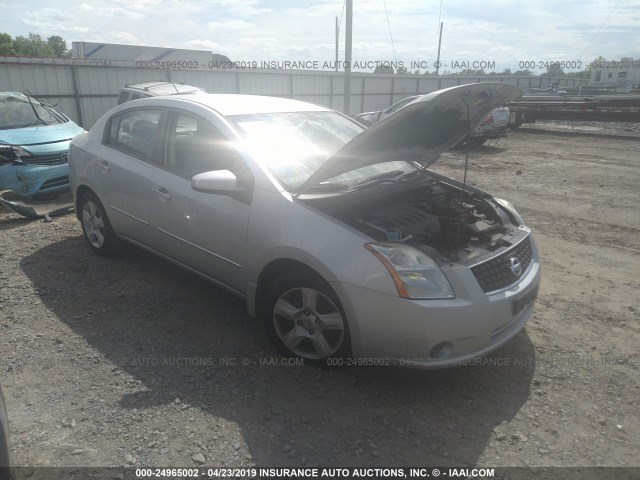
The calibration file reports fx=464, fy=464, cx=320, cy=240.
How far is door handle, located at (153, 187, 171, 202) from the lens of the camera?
3734 millimetres

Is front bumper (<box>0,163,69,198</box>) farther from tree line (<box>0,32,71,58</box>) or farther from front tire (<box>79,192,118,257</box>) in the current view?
tree line (<box>0,32,71,58</box>)

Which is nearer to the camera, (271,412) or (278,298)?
(271,412)

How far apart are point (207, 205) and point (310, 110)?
57.1 inches

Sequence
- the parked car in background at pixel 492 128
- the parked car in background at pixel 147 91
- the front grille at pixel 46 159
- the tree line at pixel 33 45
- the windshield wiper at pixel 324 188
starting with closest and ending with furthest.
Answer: the windshield wiper at pixel 324 188 < the front grille at pixel 46 159 < the parked car in background at pixel 147 91 < the parked car in background at pixel 492 128 < the tree line at pixel 33 45

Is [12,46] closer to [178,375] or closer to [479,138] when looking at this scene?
[479,138]

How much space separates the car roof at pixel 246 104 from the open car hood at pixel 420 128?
109 centimetres

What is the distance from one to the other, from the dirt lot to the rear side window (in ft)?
3.93

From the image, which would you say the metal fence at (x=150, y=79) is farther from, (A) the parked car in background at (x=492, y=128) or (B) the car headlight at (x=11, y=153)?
(B) the car headlight at (x=11, y=153)

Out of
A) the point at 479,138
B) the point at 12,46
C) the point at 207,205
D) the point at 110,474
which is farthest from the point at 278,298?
the point at 12,46

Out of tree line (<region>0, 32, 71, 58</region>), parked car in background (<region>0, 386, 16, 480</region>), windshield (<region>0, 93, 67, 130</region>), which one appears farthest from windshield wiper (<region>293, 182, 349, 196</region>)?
tree line (<region>0, 32, 71, 58</region>)

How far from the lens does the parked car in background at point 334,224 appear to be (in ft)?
8.77

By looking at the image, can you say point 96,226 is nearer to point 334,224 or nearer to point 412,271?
point 334,224

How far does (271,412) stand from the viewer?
2.70 metres

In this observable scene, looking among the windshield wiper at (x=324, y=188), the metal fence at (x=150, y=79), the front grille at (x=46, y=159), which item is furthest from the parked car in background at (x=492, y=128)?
the windshield wiper at (x=324, y=188)
